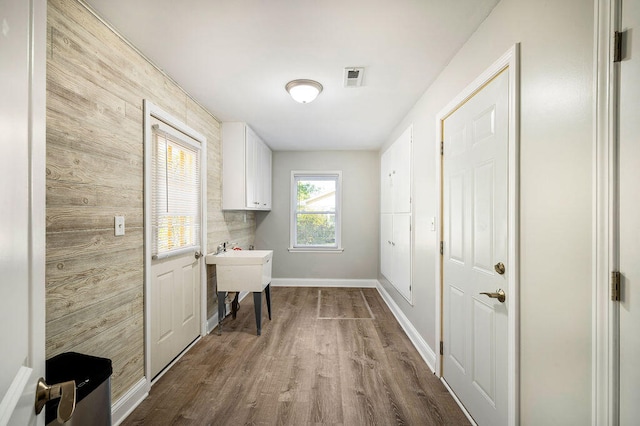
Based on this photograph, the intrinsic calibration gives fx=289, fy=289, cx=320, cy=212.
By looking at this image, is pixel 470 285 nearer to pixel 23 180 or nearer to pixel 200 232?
pixel 23 180

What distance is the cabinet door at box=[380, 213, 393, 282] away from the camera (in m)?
4.04

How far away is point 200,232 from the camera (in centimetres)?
300

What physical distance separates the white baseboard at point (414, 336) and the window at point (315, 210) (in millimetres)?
1625

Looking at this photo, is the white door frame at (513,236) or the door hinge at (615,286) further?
the white door frame at (513,236)

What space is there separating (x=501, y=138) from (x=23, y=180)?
182 centimetres

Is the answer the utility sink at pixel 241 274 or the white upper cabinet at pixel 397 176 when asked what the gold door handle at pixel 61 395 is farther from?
the white upper cabinet at pixel 397 176

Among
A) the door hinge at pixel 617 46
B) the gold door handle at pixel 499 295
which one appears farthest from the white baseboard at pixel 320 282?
the door hinge at pixel 617 46

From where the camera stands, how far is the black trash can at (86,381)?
1.18 m

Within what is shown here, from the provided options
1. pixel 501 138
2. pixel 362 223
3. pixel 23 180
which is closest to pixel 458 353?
pixel 501 138

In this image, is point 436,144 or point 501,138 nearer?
point 501,138

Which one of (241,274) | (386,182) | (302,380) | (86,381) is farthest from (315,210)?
(86,381)

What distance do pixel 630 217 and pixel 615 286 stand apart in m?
0.22

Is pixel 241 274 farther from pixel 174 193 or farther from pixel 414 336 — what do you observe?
pixel 414 336

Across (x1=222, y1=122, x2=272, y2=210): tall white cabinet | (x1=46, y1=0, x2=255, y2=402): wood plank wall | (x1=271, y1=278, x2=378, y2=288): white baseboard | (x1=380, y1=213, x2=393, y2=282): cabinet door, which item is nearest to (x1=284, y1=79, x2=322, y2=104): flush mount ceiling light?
(x1=46, y1=0, x2=255, y2=402): wood plank wall
